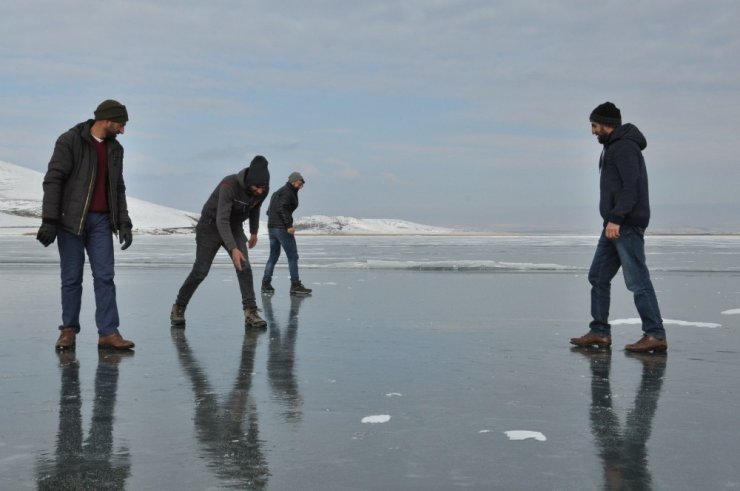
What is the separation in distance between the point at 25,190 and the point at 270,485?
132190mm

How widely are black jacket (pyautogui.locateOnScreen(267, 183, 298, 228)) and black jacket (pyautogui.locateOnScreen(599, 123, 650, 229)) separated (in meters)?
6.38

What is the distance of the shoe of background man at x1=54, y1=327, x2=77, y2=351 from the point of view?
680 centimetres

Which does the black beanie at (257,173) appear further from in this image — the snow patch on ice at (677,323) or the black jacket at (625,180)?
the snow patch on ice at (677,323)

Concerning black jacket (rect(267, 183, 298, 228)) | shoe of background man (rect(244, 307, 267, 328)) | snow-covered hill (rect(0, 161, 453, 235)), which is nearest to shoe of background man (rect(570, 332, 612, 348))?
shoe of background man (rect(244, 307, 267, 328))

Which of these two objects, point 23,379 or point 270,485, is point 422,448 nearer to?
point 270,485

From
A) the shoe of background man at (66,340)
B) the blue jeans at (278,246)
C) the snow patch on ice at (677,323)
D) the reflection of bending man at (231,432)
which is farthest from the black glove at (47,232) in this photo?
the blue jeans at (278,246)

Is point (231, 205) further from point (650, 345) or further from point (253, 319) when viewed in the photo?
point (650, 345)

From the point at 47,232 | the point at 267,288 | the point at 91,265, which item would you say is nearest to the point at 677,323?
the point at 91,265

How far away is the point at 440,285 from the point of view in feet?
43.8

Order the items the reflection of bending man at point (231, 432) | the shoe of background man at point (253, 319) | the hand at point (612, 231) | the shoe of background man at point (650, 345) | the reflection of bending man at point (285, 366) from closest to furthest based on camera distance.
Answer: the reflection of bending man at point (231, 432), the reflection of bending man at point (285, 366), the shoe of background man at point (650, 345), the hand at point (612, 231), the shoe of background man at point (253, 319)

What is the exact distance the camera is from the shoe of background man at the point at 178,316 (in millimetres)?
8359

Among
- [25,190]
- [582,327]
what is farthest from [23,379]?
[25,190]

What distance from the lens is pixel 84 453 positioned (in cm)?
372

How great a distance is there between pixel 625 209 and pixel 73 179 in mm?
4273
